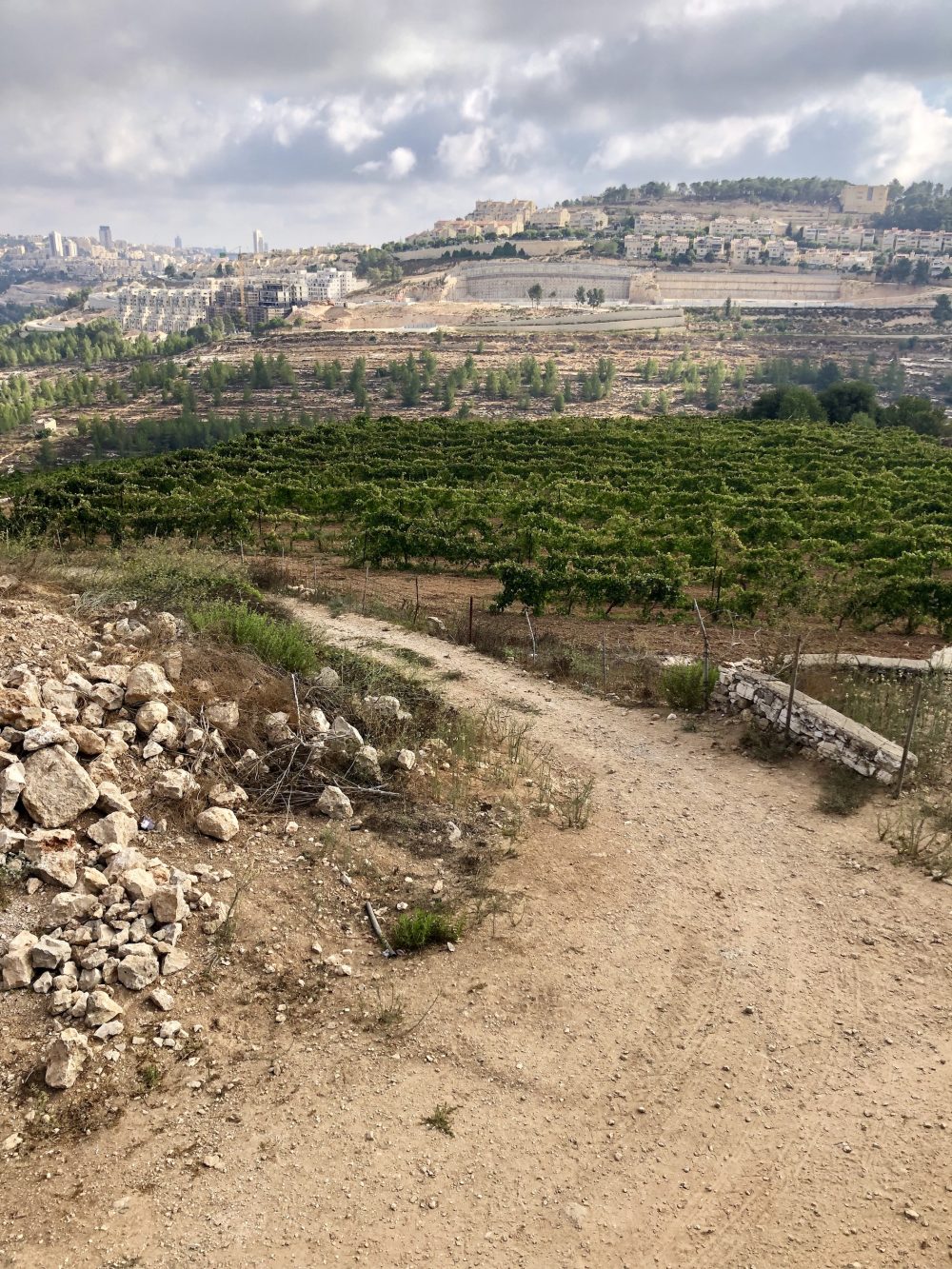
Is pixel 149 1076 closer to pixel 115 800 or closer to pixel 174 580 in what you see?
pixel 115 800

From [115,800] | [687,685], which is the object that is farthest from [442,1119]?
[687,685]

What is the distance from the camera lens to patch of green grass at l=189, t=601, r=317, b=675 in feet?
31.7

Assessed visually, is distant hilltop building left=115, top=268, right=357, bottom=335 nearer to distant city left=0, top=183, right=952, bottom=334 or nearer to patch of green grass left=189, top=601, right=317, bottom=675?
distant city left=0, top=183, right=952, bottom=334

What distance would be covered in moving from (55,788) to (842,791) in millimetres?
7318

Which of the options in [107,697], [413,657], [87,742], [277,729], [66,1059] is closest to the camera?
[66,1059]

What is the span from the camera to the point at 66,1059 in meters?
4.84

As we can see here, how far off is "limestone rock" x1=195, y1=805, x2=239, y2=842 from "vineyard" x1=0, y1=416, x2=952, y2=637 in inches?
367

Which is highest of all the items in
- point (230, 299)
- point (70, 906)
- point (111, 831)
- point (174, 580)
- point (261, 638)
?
point (230, 299)

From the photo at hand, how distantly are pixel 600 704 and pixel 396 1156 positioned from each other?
23.4 feet

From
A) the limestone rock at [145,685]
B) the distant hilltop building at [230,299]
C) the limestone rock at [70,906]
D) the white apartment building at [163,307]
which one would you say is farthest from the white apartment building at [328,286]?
the limestone rock at [70,906]

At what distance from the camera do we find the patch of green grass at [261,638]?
31.7ft

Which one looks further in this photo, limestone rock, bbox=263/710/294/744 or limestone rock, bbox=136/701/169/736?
limestone rock, bbox=263/710/294/744

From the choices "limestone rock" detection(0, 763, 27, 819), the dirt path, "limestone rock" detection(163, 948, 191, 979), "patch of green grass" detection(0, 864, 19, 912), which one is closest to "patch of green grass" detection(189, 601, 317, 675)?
"limestone rock" detection(0, 763, 27, 819)

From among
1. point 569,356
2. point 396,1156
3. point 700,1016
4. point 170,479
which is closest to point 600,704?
point 700,1016
